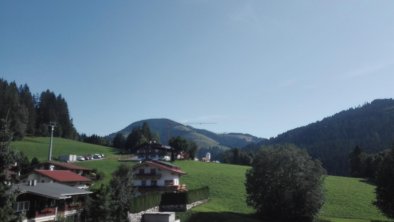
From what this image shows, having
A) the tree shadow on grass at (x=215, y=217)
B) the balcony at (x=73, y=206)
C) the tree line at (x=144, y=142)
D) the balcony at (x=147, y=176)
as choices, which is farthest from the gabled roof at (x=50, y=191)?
the tree line at (x=144, y=142)

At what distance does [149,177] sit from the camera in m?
77.9

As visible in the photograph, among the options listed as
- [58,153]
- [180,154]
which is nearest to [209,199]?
[180,154]

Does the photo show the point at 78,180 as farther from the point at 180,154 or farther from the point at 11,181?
the point at 180,154

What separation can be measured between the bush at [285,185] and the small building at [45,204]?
77.0ft

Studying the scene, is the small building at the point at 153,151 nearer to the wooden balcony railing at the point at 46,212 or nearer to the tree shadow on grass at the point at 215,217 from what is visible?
the tree shadow on grass at the point at 215,217

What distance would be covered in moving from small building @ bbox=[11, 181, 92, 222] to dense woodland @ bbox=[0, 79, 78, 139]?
90.4 m

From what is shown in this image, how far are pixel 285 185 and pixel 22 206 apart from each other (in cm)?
3308

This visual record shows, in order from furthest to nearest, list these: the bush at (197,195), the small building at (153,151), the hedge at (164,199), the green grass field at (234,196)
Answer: the small building at (153,151) < the bush at (197,195) < the green grass field at (234,196) < the hedge at (164,199)

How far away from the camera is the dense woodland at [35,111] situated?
474 feet

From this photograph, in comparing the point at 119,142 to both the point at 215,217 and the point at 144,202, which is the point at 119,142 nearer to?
the point at 144,202

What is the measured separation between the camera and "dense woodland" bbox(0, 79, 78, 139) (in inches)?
5689

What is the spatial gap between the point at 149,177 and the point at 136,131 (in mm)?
80853

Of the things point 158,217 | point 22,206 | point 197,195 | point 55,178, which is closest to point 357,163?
point 197,195

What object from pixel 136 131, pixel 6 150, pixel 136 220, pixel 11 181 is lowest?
pixel 136 220
